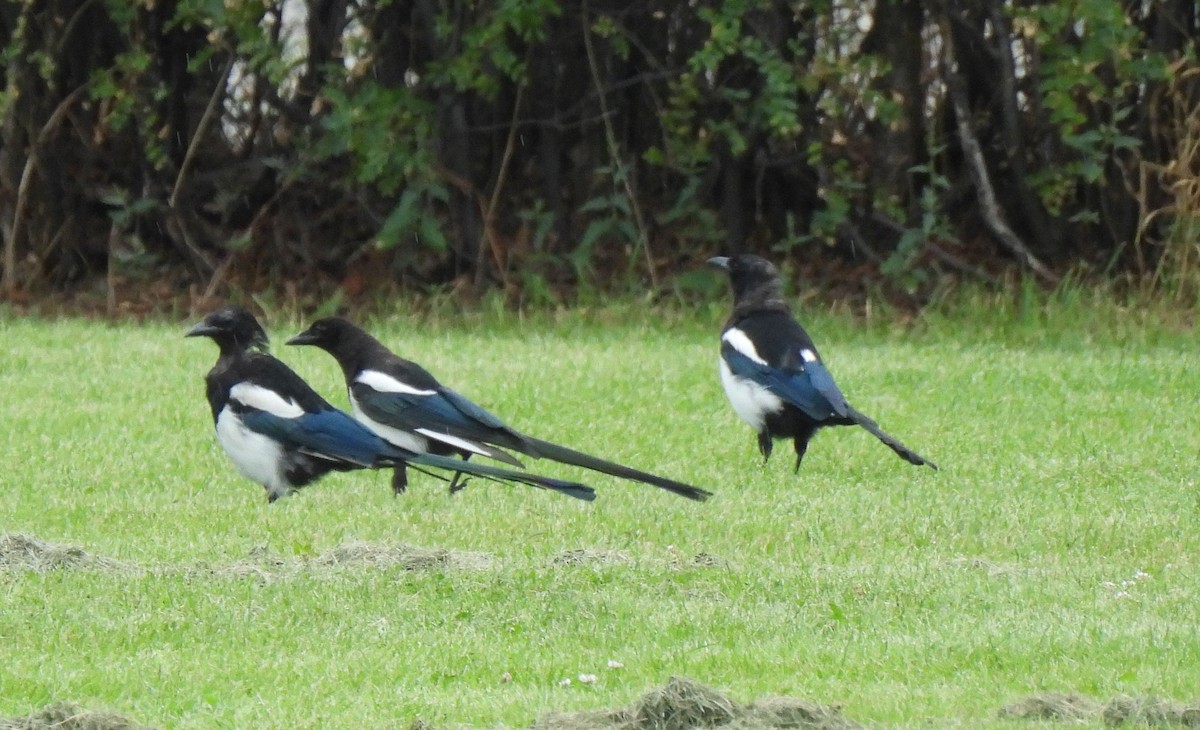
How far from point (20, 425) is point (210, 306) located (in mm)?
4315

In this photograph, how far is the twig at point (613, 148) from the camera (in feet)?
41.1

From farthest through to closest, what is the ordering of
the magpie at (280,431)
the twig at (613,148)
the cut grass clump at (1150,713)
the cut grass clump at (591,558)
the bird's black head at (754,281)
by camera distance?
the twig at (613,148) < the bird's black head at (754,281) < the magpie at (280,431) < the cut grass clump at (591,558) < the cut grass clump at (1150,713)

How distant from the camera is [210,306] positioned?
12805mm

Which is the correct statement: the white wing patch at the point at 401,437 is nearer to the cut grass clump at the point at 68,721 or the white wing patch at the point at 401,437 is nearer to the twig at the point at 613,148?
the cut grass clump at the point at 68,721

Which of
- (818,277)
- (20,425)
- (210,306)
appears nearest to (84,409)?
(20,425)

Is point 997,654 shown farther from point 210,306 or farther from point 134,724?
point 210,306

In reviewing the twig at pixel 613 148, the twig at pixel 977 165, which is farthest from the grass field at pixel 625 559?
the twig at pixel 613 148

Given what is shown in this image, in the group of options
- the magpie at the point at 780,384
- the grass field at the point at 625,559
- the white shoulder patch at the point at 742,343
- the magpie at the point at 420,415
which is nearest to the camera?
the grass field at the point at 625,559

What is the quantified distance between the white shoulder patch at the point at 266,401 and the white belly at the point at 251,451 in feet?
0.22

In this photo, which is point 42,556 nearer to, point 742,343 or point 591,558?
point 591,558

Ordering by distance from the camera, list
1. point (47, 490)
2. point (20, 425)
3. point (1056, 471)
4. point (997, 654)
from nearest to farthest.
Result: point (997, 654), point (47, 490), point (1056, 471), point (20, 425)

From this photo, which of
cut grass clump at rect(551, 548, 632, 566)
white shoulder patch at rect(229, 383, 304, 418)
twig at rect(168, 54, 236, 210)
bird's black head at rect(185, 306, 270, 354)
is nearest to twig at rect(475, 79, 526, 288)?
twig at rect(168, 54, 236, 210)

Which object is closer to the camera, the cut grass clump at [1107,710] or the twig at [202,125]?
the cut grass clump at [1107,710]

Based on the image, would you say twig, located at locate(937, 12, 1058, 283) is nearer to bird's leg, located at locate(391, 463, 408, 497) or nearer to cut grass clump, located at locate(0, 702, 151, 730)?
bird's leg, located at locate(391, 463, 408, 497)
